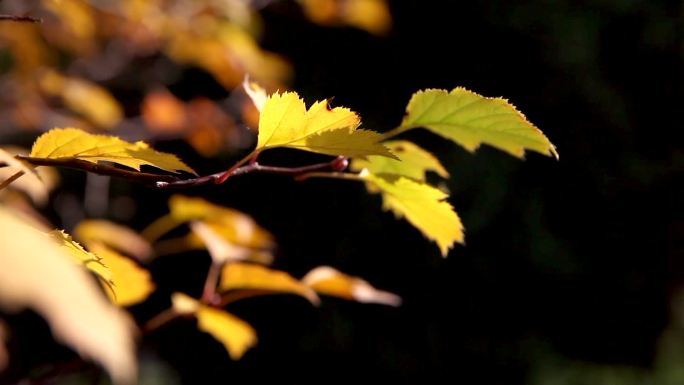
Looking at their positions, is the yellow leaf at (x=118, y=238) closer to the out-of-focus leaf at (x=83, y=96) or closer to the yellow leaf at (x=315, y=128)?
the out-of-focus leaf at (x=83, y=96)

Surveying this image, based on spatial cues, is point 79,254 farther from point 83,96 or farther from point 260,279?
point 83,96

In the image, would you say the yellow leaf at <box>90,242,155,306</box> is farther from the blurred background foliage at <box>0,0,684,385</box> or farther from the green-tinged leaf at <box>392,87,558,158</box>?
the blurred background foliage at <box>0,0,684,385</box>

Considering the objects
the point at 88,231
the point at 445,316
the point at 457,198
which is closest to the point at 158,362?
the point at 445,316

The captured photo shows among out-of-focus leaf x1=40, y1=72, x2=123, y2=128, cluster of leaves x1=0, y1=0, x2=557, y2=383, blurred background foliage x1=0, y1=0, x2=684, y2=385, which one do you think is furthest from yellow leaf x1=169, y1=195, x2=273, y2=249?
blurred background foliage x1=0, y1=0, x2=684, y2=385

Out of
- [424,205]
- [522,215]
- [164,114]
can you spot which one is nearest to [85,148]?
[424,205]

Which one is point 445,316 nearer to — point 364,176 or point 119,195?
point 119,195
